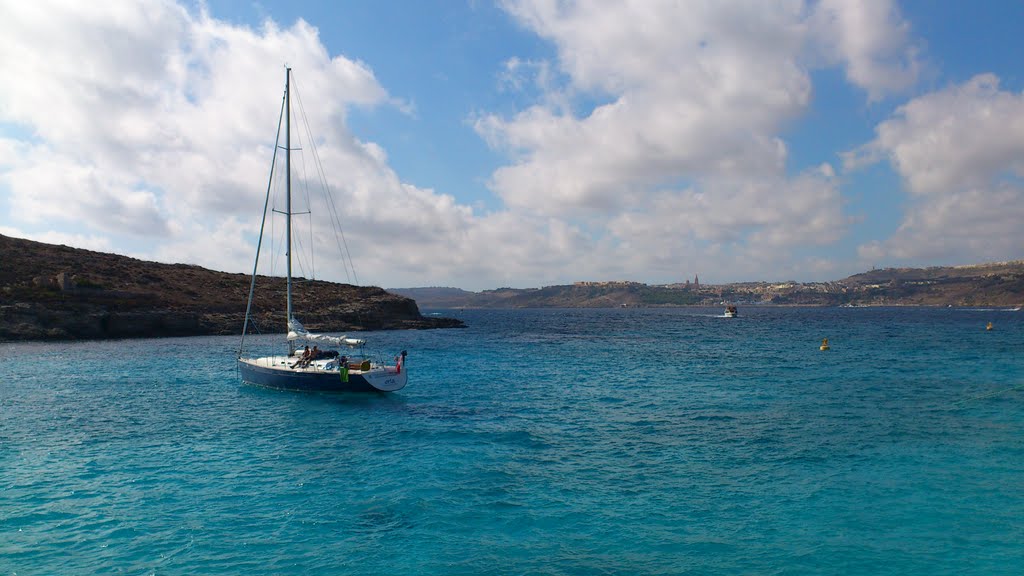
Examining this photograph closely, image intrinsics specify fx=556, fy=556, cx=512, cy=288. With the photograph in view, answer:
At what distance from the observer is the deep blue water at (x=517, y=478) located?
474 inches

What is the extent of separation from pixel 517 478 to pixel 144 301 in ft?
257

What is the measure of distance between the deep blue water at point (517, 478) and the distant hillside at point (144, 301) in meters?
36.7

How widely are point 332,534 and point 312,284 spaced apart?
11344cm

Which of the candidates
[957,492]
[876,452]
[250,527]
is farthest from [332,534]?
[876,452]

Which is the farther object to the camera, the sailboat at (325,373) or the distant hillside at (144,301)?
the distant hillside at (144,301)

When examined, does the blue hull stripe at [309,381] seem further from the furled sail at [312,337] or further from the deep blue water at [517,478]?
the furled sail at [312,337]

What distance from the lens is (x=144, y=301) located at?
76.6 metres

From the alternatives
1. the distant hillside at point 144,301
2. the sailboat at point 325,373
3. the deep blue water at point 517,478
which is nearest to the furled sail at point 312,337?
the sailboat at point 325,373

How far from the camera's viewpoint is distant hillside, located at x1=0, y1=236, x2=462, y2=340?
215ft

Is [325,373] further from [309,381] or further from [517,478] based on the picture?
[517,478]

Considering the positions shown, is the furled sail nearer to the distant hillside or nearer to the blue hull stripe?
the blue hull stripe

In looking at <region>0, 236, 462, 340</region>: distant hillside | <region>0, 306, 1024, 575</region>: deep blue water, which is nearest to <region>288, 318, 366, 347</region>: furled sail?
<region>0, 306, 1024, 575</region>: deep blue water

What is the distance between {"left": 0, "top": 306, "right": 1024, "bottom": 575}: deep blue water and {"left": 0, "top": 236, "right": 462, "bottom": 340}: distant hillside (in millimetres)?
36744

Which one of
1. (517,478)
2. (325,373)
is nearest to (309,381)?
(325,373)
